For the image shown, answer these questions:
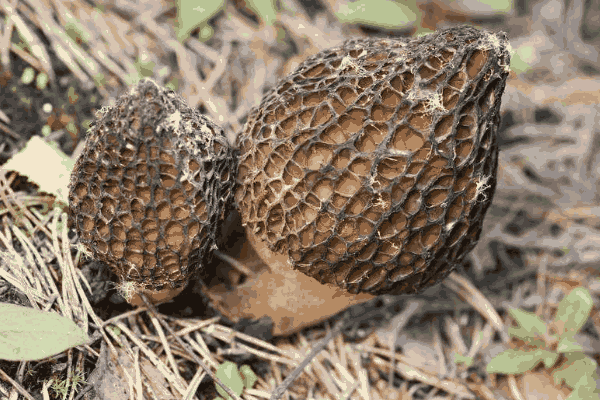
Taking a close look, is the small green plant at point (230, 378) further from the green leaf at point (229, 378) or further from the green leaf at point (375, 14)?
the green leaf at point (375, 14)

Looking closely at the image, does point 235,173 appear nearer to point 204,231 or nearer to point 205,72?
point 204,231

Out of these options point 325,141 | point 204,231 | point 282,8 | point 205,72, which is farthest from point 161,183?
point 282,8

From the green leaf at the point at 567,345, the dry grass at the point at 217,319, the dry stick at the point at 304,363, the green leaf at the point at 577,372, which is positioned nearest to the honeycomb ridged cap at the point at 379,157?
the dry stick at the point at 304,363

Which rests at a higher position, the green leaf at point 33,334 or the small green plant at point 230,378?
the green leaf at point 33,334

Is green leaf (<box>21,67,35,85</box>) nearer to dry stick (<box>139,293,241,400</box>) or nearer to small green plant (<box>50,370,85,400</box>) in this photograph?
dry stick (<box>139,293,241,400</box>)

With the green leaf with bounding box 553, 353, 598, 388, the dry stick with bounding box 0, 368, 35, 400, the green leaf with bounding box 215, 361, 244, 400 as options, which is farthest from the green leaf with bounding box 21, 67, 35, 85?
the green leaf with bounding box 553, 353, 598, 388

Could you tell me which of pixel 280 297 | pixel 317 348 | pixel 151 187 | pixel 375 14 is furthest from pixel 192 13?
pixel 317 348
